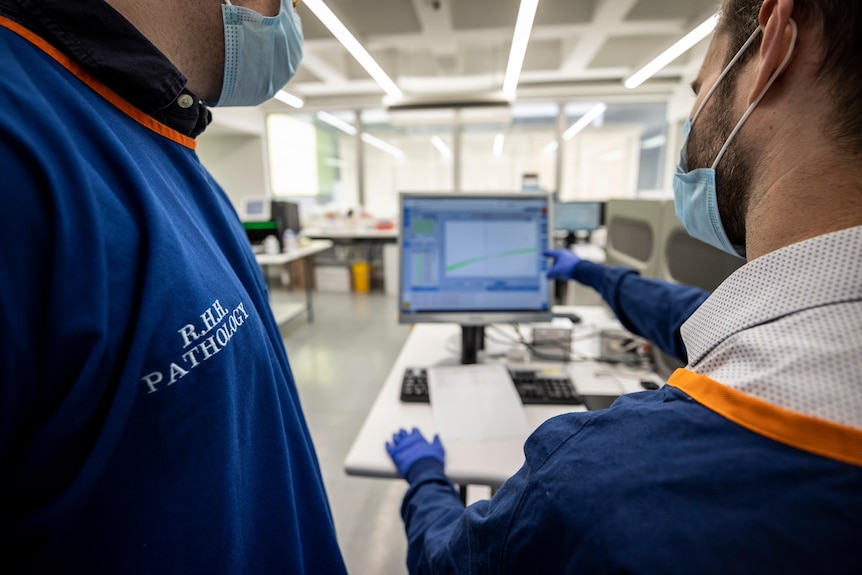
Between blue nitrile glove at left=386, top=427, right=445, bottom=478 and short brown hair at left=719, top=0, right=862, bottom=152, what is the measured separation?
30.2 inches

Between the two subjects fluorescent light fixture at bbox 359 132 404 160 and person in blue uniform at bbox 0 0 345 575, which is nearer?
person in blue uniform at bbox 0 0 345 575

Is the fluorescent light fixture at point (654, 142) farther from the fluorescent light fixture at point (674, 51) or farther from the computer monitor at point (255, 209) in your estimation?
the computer monitor at point (255, 209)

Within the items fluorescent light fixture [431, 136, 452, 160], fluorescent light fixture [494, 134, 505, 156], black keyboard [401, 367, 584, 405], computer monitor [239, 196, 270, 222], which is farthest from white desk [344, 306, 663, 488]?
fluorescent light fixture [494, 134, 505, 156]

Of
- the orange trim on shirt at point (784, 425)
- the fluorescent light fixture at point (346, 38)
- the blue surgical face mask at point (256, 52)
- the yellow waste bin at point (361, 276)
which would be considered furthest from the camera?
the yellow waste bin at point (361, 276)

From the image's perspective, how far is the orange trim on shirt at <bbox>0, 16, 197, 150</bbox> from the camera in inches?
15.5

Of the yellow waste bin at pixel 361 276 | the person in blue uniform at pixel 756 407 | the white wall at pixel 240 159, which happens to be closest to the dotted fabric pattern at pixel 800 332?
the person in blue uniform at pixel 756 407

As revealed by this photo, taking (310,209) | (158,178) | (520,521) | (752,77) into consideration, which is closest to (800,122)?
(752,77)

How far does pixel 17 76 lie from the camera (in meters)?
0.35

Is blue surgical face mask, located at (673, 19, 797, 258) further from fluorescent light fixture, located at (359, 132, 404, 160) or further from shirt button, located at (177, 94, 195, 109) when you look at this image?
fluorescent light fixture, located at (359, 132, 404, 160)

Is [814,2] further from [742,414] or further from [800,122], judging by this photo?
[742,414]

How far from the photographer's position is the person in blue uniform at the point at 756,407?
273 mm

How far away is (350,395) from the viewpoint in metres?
2.62

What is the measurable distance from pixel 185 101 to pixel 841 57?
2.53 ft

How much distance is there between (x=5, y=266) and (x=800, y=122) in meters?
0.73
